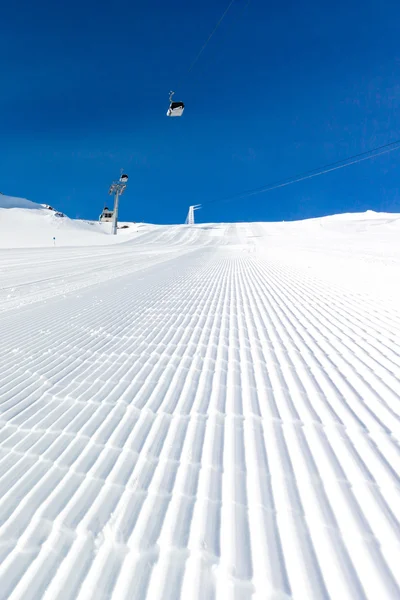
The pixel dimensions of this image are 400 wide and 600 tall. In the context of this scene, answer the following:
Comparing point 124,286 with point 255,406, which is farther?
point 124,286

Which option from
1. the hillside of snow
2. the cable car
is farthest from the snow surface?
the hillside of snow

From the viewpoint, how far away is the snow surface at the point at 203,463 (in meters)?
1.36

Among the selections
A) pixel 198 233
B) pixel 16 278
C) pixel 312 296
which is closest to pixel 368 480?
pixel 312 296

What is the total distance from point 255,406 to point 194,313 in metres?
3.66

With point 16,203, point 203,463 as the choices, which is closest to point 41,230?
point 16,203

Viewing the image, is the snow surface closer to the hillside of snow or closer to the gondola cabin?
the hillside of snow

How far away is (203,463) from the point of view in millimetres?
2053

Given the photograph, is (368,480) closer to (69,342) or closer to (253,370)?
(253,370)

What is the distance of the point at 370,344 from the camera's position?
411 centimetres

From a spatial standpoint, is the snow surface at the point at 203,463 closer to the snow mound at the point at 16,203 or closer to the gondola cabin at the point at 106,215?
the snow mound at the point at 16,203

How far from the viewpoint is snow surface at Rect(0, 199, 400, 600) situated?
136 cm

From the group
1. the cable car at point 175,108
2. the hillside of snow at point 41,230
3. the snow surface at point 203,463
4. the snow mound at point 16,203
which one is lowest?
the snow surface at point 203,463

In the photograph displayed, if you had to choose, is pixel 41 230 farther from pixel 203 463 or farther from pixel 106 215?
pixel 203 463

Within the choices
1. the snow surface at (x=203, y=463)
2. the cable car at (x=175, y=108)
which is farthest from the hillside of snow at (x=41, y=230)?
the snow surface at (x=203, y=463)
